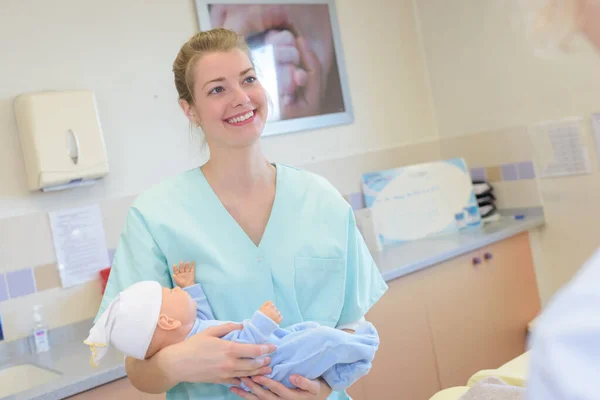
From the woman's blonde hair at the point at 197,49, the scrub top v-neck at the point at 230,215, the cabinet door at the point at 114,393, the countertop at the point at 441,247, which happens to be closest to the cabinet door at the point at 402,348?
the countertop at the point at 441,247

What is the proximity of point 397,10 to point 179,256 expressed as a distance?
245 centimetres

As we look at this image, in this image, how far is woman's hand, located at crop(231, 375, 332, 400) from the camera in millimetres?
1283

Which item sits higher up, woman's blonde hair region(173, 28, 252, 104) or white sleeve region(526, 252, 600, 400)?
woman's blonde hair region(173, 28, 252, 104)

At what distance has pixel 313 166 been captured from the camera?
9.80ft

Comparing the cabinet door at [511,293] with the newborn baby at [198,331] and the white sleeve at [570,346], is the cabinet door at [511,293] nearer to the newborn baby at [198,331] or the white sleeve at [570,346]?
the newborn baby at [198,331]

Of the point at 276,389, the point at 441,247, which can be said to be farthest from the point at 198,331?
the point at 441,247

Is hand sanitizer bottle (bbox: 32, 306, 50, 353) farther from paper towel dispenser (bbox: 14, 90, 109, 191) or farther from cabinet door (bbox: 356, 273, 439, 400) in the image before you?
cabinet door (bbox: 356, 273, 439, 400)

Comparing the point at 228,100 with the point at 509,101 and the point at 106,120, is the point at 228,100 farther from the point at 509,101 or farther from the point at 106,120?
the point at 509,101

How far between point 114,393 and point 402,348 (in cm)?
116

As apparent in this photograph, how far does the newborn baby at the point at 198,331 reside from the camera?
1.25 meters

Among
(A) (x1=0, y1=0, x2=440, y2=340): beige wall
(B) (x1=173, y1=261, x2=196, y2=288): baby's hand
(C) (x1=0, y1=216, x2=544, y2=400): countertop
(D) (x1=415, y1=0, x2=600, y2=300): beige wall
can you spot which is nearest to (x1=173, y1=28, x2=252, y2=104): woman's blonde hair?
(B) (x1=173, y1=261, x2=196, y2=288): baby's hand

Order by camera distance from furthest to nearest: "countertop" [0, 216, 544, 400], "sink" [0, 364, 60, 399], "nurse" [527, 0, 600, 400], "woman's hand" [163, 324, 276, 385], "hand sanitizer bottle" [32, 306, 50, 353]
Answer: "hand sanitizer bottle" [32, 306, 50, 353] < "sink" [0, 364, 60, 399] < "countertop" [0, 216, 544, 400] < "woman's hand" [163, 324, 276, 385] < "nurse" [527, 0, 600, 400]

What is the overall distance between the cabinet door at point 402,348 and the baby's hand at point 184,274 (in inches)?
43.7

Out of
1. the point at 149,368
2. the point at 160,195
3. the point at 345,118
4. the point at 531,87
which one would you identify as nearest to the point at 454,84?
the point at 531,87
